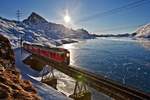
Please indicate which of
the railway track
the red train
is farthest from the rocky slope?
the red train

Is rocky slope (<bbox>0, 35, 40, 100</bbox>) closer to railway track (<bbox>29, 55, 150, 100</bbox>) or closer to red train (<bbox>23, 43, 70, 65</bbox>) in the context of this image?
railway track (<bbox>29, 55, 150, 100</bbox>)

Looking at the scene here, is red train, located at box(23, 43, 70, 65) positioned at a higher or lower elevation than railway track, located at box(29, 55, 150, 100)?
higher

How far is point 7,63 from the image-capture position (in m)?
21.0

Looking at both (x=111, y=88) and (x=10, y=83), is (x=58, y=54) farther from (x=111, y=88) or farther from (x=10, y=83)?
(x=10, y=83)

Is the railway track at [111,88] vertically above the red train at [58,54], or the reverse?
the red train at [58,54]

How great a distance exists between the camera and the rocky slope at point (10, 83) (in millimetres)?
13666

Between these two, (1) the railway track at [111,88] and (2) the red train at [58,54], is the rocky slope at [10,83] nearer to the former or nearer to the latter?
(1) the railway track at [111,88]

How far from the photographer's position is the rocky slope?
13.7m

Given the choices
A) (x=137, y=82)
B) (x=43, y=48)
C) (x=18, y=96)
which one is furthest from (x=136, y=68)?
(x=18, y=96)

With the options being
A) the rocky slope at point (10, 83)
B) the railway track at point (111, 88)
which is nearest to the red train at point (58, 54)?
the railway track at point (111, 88)

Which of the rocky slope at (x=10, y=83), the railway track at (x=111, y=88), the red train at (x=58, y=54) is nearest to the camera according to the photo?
the rocky slope at (x=10, y=83)

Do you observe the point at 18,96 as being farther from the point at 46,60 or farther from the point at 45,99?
A: the point at 46,60

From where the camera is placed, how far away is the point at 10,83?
51.9 ft

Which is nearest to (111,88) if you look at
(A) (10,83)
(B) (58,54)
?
(A) (10,83)
